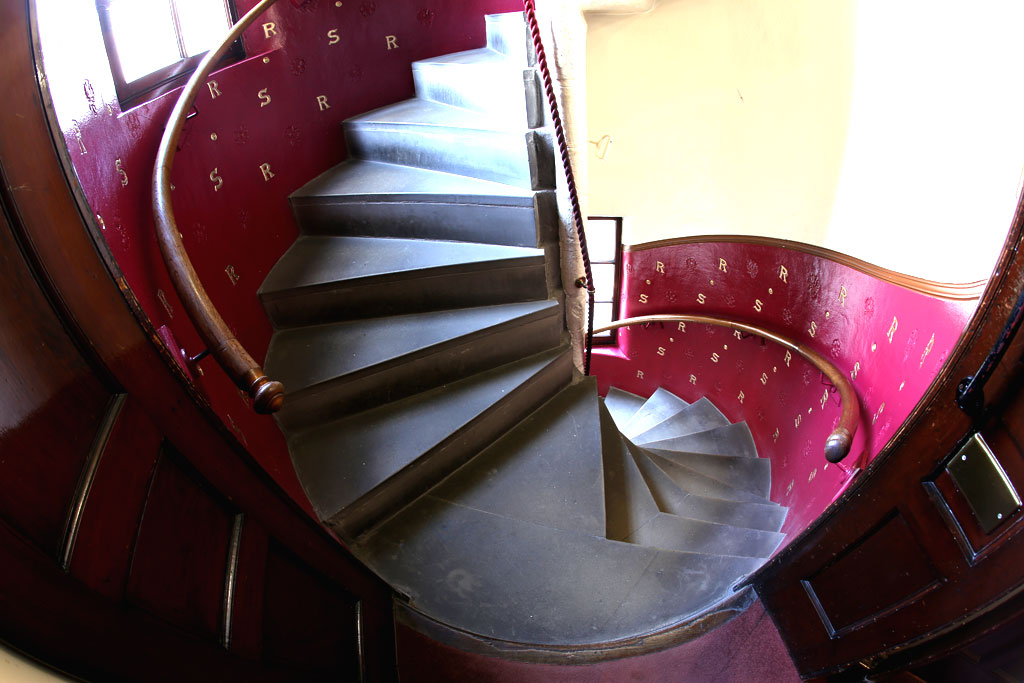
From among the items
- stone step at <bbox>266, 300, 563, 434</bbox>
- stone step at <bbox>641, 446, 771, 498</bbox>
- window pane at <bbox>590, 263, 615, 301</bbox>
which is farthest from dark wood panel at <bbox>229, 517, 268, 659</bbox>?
window pane at <bbox>590, 263, 615, 301</bbox>

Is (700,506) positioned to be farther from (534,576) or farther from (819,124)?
(819,124)

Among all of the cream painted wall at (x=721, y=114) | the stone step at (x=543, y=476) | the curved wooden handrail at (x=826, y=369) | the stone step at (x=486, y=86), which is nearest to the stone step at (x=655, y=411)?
the curved wooden handrail at (x=826, y=369)

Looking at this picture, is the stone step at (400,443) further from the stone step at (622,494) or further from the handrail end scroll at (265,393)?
the handrail end scroll at (265,393)

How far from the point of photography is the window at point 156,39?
1.78m

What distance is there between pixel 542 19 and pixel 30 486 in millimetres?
2343

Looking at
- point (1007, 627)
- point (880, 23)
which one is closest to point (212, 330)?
point (1007, 627)

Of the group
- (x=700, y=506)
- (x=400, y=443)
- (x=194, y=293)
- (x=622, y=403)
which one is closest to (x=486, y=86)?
(x=400, y=443)

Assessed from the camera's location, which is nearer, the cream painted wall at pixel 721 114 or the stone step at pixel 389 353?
the stone step at pixel 389 353

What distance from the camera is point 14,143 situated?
2.82 feet

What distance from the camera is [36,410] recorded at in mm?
819

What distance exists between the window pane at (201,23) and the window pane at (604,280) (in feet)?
10.8

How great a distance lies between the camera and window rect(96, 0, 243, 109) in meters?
1.78

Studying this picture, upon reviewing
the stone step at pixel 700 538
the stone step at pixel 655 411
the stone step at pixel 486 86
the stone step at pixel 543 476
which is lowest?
the stone step at pixel 655 411

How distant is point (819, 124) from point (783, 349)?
4.82 ft
